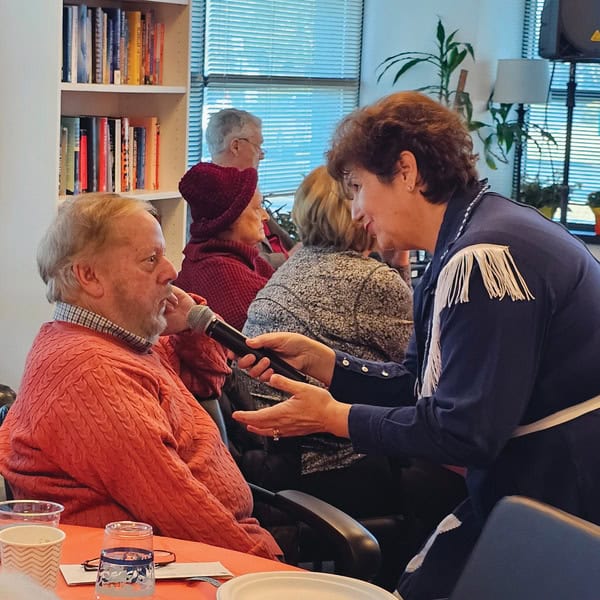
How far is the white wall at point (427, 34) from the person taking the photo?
6574 millimetres

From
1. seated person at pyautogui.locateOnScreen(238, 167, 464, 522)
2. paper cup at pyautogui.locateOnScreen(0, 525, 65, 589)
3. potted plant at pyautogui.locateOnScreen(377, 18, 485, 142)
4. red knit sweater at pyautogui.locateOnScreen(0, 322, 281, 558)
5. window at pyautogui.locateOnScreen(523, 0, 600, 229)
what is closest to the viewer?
paper cup at pyautogui.locateOnScreen(0, 525, 65, 589)

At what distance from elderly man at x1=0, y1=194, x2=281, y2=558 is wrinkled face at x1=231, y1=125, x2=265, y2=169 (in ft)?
7.87

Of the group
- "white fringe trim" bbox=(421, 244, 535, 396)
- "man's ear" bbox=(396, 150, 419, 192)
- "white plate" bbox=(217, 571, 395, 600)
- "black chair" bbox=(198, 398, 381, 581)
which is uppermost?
"man's ear" bbox=(396, 150, 419, 192)

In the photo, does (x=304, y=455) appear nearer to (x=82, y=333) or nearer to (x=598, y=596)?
(x=82, y=333)

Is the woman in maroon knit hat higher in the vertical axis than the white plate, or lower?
higher

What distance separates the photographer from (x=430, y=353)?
1.93 metres

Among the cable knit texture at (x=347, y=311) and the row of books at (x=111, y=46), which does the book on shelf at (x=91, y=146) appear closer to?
the row of books at (x=111, y=46)

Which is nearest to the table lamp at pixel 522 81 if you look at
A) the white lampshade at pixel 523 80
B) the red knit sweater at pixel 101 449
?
the white lampshade at pixel 523 80

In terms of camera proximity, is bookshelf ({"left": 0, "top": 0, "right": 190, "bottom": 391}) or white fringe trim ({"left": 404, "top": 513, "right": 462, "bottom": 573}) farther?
bookshelf ({"left": 0, "top": 0, "right": 190, "bottom": 391})

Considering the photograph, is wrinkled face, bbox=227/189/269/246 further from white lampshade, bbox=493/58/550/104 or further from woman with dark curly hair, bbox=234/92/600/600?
white lampshade, bbox=493/58/550/104

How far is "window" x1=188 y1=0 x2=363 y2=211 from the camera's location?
17.8 feet

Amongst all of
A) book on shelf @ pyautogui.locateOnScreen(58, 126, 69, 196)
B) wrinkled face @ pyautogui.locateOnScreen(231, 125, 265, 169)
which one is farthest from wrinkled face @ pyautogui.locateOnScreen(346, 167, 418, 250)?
wrinkled face @ pyautogui.locateOnScreen(231, 125, 265, 169)

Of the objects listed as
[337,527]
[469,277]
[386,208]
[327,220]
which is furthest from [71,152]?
[469,277]

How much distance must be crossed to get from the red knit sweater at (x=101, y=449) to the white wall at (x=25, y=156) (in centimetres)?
175
